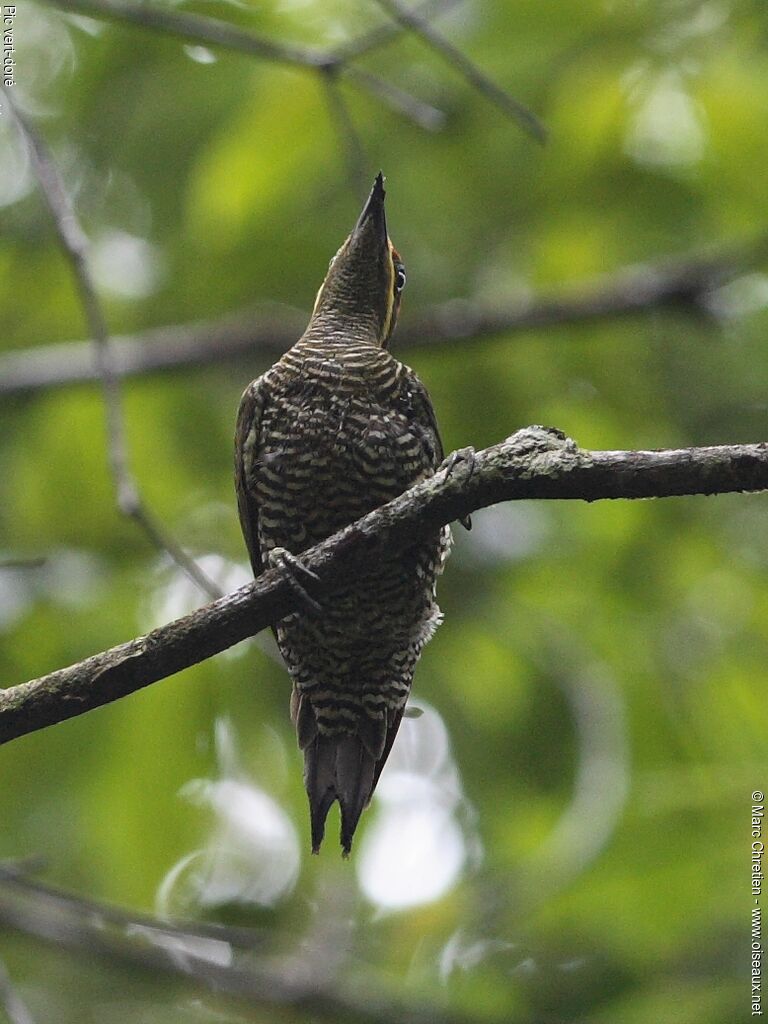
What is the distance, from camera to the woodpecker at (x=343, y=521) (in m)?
4.49

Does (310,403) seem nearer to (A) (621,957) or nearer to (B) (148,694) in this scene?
(B) (148,694)

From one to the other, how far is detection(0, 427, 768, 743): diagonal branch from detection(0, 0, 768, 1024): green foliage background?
6.97ft

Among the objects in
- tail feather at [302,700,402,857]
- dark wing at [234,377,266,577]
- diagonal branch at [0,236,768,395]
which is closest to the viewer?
tail feather at [302,700,402,857]

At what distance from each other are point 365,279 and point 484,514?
6.15ft

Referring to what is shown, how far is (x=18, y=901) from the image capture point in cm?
724

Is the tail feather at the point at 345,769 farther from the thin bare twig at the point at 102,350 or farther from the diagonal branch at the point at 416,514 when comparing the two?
the diagonal branch at the point at 416,514

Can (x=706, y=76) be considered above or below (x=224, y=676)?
above

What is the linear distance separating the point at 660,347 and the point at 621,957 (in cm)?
345

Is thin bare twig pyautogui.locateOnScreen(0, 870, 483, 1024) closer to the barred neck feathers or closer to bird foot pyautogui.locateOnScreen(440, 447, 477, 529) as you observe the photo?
the barred neck feathers

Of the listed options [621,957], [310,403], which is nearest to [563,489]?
[310,403]

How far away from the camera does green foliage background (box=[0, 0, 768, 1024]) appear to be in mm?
5457

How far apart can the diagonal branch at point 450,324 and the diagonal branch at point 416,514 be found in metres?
3.25

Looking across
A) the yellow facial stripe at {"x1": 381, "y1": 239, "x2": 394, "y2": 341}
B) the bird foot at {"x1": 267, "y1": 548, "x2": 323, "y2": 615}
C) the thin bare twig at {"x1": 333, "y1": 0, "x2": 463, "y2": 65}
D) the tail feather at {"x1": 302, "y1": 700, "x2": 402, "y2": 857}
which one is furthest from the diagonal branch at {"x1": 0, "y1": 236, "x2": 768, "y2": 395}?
the bird foot at {"x1": 267, "y1": 548, "x2": 323, "y2": 615}

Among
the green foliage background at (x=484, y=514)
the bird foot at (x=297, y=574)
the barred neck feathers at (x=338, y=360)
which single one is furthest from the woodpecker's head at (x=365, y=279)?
the bird foot at (x=297, y=574)
